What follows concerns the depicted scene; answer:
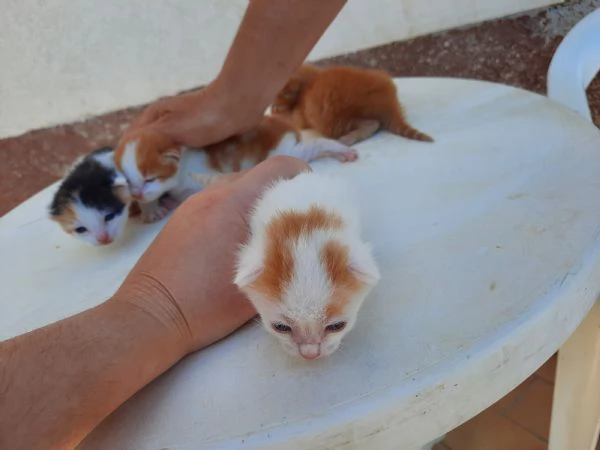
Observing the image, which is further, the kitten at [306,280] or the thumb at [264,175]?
the thumb at [264,175]

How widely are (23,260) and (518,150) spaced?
73cm

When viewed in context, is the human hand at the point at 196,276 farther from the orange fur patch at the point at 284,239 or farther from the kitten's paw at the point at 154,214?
Result: the kitten's paw at the point at 154,214

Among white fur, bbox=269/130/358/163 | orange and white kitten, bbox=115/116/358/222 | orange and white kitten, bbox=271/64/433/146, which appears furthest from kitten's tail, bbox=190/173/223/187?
orange and white kitten, bbox=271/64/433/146

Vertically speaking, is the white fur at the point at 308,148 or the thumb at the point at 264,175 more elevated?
the thumb at the point at 264,175

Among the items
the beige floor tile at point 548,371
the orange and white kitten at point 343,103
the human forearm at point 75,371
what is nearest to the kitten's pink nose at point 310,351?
the human forearm at point 75,371

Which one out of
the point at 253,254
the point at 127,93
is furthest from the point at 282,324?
the point at 127,93

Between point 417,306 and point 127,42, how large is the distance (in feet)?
3.84

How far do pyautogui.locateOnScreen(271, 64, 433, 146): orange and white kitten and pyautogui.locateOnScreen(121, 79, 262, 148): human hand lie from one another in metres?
0.20

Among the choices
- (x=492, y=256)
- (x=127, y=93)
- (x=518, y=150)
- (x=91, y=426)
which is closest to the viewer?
(x=91, y=426)

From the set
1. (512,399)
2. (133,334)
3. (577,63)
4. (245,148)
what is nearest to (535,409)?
(512,399)

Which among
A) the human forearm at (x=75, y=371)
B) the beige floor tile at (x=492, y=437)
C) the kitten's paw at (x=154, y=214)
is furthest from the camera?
the beige floor tile at (x=492, y=437)

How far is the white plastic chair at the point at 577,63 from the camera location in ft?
3.48

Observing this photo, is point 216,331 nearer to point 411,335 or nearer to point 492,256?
point 411,335

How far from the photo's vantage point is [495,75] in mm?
1585
